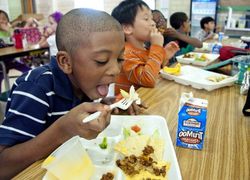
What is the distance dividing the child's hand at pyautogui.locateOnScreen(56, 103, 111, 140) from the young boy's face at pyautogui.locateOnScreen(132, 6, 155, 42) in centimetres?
94

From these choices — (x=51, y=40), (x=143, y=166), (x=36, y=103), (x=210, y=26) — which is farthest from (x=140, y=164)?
(x=210, y=26)

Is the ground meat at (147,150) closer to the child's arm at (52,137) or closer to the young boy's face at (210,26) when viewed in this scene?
the child's arm at (52,137)

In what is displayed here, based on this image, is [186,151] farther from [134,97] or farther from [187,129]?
[134,97]

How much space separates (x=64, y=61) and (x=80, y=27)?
0.11 m

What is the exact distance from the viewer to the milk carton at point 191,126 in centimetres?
69

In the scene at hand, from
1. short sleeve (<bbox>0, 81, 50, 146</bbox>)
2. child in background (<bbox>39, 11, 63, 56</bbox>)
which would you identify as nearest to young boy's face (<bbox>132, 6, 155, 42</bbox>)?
short sleeve (<bbox>0, 81, 50, 146</bbox>)

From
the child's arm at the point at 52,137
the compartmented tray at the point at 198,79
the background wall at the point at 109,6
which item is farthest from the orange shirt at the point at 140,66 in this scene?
the background wall at the point at 109,6

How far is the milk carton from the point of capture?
2.27 ft

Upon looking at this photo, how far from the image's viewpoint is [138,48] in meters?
1.46

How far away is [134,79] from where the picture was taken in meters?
1.31

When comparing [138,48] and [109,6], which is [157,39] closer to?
[138,48]

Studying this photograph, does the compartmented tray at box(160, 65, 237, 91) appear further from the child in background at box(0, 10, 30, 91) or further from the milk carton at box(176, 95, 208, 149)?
the child in background at box(0, 10, 30, 91)

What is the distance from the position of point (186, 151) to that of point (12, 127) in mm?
465

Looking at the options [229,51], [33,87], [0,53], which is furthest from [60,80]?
[0,53]
